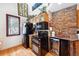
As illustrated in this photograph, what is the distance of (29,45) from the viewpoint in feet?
6.22

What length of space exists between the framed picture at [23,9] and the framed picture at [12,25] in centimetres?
10

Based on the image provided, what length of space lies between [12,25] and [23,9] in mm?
306

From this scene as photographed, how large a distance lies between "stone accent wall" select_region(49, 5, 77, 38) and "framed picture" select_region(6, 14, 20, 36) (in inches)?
20.4

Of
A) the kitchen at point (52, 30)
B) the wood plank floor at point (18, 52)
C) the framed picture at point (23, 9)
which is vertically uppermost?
the framed picture at point (23, 9)

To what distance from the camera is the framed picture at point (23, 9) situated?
6.12 feet

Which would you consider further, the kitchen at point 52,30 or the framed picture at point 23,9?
the framed picture at point 23,9

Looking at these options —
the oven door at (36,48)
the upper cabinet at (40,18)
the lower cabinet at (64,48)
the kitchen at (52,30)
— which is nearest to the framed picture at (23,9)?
the kitchen at (52,30)

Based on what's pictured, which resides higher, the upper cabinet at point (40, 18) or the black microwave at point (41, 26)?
the upper cabinet at point (40, 18)

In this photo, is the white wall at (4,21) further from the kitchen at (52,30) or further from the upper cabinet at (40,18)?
the upper cabinet at (40,18)

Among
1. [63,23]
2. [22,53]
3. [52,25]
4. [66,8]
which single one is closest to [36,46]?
[22,53]

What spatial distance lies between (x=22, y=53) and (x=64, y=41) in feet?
2.23

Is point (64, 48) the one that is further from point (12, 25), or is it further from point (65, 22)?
point (12, 25)

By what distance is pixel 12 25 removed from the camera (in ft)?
6.13

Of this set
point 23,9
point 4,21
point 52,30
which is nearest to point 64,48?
point 52,30
